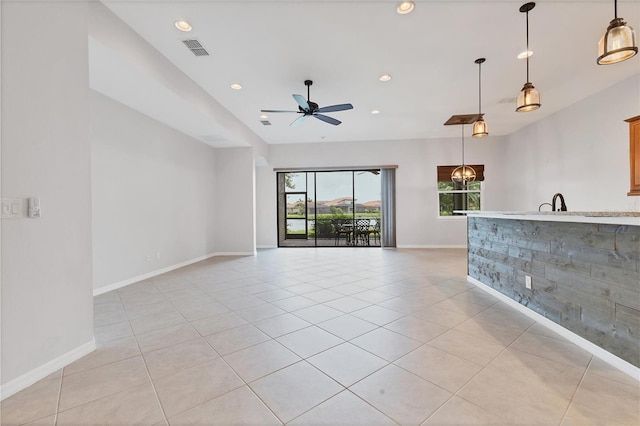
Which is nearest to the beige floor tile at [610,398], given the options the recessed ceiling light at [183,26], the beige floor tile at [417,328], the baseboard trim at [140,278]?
the beige floor tile at [417,328]

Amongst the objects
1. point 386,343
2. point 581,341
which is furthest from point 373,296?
point 581,341

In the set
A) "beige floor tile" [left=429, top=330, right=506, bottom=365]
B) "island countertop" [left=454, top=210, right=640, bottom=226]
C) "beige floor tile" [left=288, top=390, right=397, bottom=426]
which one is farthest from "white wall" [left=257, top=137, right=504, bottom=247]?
"beige floor tile" [left=288, top=390, right=397, bottom=426]

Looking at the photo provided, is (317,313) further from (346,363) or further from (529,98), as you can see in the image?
(529,98)

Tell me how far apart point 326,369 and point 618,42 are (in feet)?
9.98

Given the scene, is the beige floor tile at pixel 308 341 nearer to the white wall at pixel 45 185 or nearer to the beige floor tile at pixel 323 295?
the beige floor tile at pixel 323 295

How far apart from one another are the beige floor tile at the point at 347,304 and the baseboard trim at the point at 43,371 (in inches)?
91.5

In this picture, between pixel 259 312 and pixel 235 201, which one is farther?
pixel 235 201

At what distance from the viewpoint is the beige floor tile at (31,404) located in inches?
61.2

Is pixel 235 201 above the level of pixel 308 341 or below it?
above

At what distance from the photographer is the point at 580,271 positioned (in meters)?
2.28

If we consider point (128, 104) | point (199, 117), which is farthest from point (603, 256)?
point (128, 104)

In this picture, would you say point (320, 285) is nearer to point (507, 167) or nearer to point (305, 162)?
point (305, 162)

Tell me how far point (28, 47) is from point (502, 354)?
4.21 metres

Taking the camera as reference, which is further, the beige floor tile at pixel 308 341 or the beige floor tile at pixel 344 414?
the beige floor tile at pixel 308 341
